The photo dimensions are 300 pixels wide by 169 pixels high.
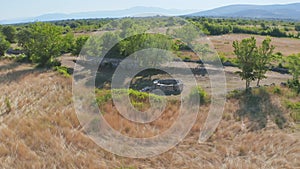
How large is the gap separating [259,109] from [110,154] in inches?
348

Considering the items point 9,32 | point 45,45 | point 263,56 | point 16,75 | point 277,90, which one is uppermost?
point 9,32

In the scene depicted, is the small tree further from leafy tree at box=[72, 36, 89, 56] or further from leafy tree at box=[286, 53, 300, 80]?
leafy tree at box=[72, 36, 89, 56]

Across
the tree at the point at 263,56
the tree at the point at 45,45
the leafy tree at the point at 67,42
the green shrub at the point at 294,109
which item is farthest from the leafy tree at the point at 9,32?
the green shrub at the point at 294,109

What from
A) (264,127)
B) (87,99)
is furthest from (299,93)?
(87,99)

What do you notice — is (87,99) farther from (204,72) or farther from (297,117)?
(204,72)

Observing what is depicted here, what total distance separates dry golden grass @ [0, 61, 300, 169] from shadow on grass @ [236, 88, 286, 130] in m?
0.27

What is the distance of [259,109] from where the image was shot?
1488cm

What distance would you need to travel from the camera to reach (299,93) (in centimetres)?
1653

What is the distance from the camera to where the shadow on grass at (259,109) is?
43.8ft

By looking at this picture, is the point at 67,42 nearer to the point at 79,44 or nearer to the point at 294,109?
the point at 79,44

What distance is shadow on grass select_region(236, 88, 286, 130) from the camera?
13358 mm

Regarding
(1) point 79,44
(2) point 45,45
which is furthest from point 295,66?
(1) point 79,44

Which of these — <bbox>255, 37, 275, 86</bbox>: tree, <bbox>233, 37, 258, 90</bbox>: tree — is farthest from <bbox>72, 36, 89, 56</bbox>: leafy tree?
<bbox>255, 37, 275, 86</bbox>: tree

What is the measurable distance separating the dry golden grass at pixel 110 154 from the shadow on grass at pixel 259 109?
0.27m
